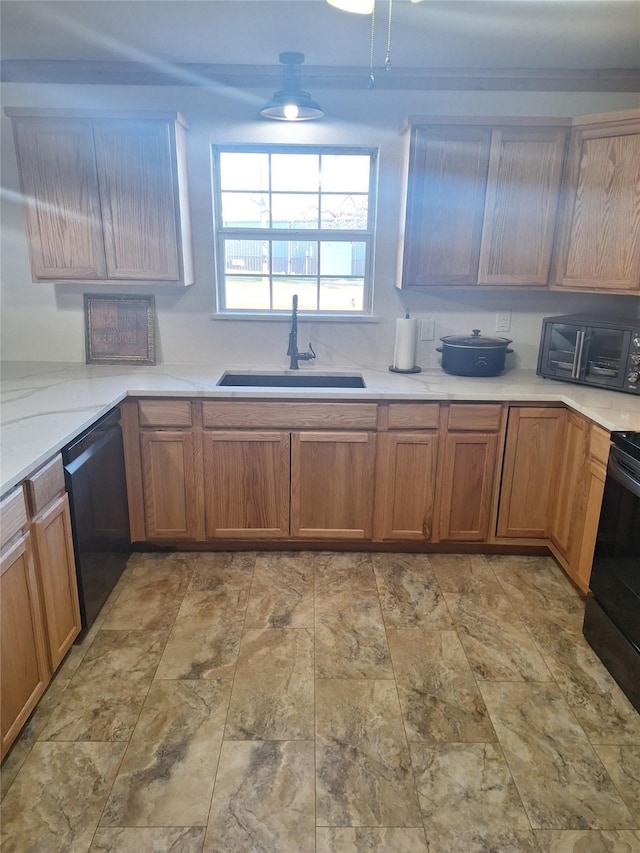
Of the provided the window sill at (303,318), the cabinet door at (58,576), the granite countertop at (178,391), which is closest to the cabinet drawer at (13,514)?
the cabinet door at (58,576)

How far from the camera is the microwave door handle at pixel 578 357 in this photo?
291 cm

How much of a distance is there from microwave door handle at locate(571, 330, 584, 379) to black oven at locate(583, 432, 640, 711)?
0.76 meters

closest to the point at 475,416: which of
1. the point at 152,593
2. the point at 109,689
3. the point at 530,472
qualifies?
the point at 530,472

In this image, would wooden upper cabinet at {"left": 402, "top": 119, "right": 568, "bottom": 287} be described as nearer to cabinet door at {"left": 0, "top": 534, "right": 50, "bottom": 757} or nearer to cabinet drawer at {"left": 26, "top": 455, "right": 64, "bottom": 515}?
cabinet drawer at {"left": 26, "top": 455, "right": 64, "bottom": 515}

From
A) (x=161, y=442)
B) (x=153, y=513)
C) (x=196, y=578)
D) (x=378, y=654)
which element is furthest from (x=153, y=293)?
(x=378, y=654)

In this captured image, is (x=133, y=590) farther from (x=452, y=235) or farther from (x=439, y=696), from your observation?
(x=452, y=235)

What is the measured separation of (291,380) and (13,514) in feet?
5.93

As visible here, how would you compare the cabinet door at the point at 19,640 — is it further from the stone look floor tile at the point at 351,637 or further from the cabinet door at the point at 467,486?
the cabinet door at the point at 467,486

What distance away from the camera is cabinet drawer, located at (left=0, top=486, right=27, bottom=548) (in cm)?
168

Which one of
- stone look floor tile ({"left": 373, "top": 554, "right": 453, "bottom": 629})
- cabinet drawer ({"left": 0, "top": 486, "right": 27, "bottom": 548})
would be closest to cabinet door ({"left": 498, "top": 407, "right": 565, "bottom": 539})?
stone look floor tile ({"left": 373, "top": 554, "right": 453, "bottom": 629})

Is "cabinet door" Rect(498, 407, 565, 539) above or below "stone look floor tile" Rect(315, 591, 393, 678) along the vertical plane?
above

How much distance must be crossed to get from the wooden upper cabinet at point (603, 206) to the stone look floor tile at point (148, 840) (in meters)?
2.86

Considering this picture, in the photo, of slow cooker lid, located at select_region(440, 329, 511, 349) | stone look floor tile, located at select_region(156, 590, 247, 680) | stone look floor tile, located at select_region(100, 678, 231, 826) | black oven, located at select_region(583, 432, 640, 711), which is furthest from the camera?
slow cooker lid, located at select_region(440, 329, 511, 349)

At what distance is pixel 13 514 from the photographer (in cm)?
173
